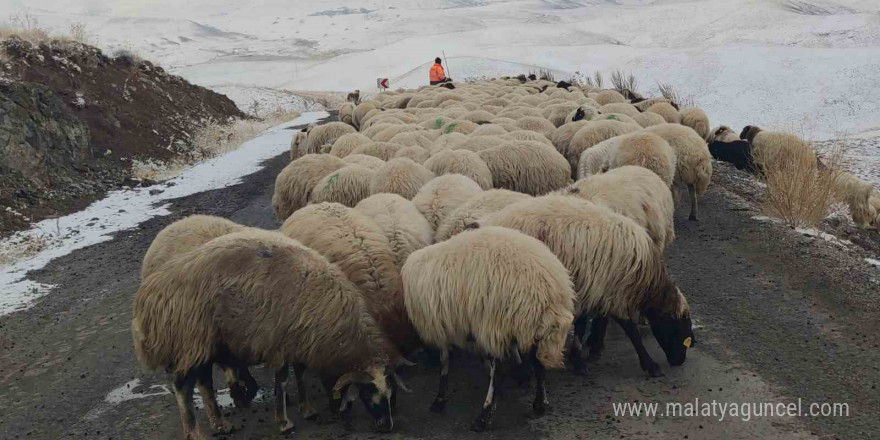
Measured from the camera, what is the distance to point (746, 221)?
9531 mm

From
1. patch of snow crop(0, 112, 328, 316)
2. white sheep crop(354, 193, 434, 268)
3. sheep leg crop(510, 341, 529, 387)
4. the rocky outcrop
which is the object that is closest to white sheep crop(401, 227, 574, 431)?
sheep leg crop(510, 341, 529, 387)

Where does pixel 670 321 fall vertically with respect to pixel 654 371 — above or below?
above

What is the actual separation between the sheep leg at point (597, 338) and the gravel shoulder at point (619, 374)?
0.28ft

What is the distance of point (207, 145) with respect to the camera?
63.8 feet

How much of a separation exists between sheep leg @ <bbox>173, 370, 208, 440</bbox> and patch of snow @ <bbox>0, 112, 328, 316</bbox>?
3743mm

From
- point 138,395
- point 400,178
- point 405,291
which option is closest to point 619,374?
point 405,291

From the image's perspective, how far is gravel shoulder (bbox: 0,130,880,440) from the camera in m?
4.61

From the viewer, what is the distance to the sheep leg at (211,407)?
4.65 metres

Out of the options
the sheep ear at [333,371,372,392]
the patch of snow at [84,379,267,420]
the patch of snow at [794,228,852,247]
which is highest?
the sheep ear at [333,371,372,392]

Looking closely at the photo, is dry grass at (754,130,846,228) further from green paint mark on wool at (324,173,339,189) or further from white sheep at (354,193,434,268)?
green paint mark on wool at (324,173,339,189)

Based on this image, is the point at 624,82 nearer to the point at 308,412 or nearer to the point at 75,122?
the point at 75,122

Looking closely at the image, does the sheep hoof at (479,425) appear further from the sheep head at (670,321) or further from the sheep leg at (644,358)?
the sheep head at (670,321)

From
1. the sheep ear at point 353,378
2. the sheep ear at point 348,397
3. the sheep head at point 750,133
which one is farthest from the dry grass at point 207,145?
the sheep head at point 750,133

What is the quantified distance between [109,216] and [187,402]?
778cm
